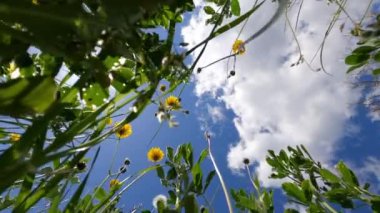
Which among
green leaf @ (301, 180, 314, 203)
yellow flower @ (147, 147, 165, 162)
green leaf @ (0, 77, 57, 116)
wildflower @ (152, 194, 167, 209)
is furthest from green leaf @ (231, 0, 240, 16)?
yellow flower @ (147, 147, 165, 162)

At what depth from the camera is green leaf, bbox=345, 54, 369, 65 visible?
1.13 m

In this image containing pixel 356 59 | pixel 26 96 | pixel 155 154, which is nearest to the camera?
pixel 26 96

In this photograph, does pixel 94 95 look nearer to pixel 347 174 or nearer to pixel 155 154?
pixel 347 174

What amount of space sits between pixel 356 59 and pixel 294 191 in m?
0.38

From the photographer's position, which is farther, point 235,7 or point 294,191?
point 235,7

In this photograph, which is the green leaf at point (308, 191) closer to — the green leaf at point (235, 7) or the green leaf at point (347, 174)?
the green leaf at point (347, 174)

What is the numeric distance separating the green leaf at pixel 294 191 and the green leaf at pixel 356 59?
1.21ft

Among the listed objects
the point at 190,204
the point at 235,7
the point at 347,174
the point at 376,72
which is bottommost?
the point at 190,204

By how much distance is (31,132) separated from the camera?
43 cm

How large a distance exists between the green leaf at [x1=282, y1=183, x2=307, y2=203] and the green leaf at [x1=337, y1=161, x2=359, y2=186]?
0.14 m

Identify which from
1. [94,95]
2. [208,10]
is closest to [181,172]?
[94,95]

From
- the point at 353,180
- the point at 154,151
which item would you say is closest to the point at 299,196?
the point at 353,180

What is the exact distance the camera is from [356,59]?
3.75ft

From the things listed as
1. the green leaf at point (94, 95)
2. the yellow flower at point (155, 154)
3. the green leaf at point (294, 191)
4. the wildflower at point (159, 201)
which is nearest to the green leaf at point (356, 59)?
the green leaf at point (294, 191)
